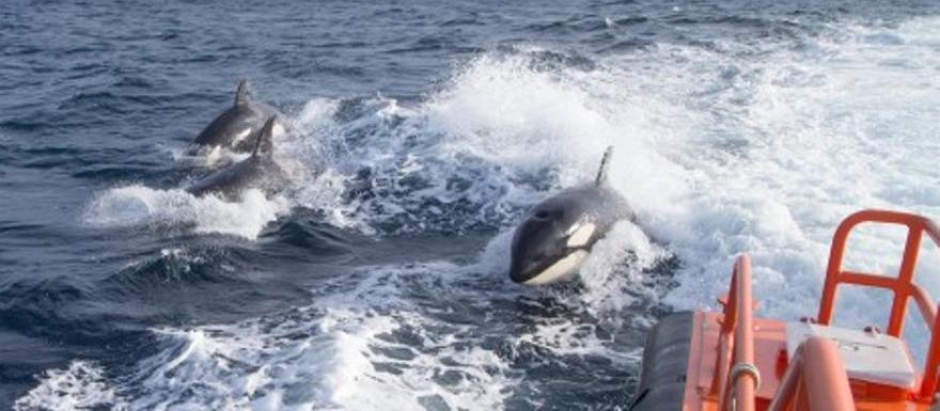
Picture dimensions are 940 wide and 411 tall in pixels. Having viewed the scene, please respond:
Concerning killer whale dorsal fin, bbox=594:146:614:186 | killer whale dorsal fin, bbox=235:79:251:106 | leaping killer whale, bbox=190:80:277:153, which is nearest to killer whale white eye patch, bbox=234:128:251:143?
leaping killer whale, bbox=190:80:277:153

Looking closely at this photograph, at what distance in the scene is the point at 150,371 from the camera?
9.68 meters

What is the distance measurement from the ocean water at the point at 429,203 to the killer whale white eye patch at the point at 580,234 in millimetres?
406

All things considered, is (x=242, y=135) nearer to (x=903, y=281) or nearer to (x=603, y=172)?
(x=603, y=172)

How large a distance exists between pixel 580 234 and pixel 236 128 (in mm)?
8517

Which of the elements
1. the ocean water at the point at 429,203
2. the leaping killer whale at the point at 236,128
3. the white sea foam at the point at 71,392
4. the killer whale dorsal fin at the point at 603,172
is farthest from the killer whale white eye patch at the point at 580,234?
the leaping killer whale at the point at 236,128

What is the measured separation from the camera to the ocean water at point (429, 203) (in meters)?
9.91

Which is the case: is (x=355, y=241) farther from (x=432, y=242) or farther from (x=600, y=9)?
(x=600, y=9)

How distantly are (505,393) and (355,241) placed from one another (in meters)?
4.93

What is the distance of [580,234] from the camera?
1219cm

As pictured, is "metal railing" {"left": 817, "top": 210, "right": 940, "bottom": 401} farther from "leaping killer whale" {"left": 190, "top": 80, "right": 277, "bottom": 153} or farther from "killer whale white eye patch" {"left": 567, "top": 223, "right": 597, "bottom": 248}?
"leaping killer whale" {"left": 190, "top": 80, "right": 277, "bottom": 153}

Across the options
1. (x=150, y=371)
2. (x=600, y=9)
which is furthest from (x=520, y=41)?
(x=150, y=371)

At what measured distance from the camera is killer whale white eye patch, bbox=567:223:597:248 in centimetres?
1203

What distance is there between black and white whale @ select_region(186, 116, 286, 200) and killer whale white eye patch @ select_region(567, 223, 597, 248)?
17.6 ft

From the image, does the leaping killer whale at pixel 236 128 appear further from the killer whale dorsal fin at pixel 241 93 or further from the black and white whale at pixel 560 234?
the black and white whale at pixel 560 234
